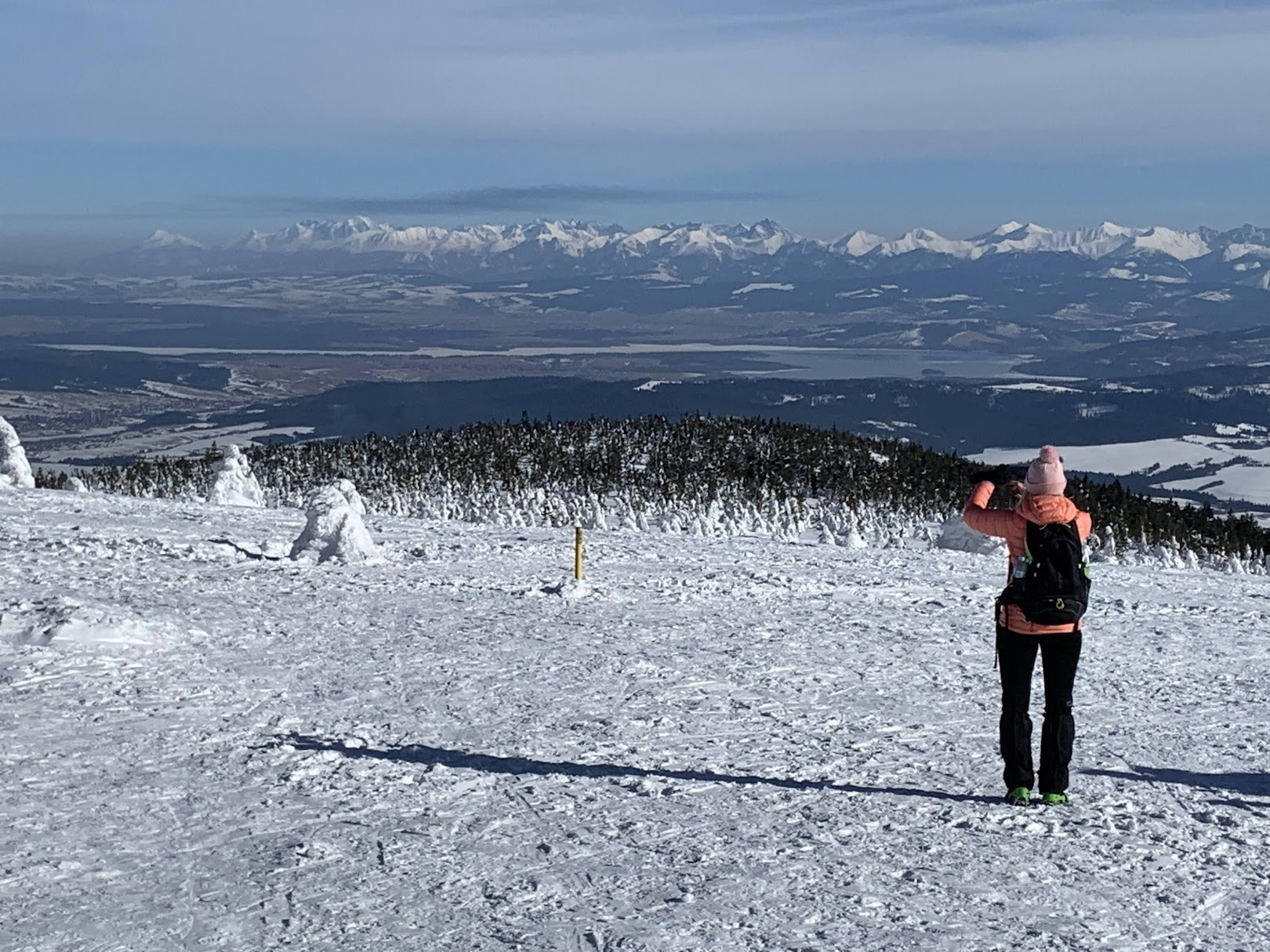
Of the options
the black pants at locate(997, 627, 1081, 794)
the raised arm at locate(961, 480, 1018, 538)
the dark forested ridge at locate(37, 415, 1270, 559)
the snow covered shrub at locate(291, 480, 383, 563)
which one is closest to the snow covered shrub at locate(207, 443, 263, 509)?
the snow covered shrub at locate(291, 480, 383, 563)

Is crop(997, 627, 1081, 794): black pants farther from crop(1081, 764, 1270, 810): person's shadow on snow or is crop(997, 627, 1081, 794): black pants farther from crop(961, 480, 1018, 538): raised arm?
crop(1081, 764, 1270, 810): person's shadow on snow

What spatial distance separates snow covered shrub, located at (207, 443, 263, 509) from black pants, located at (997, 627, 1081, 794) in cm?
5228

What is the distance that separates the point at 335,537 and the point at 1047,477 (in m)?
16.8

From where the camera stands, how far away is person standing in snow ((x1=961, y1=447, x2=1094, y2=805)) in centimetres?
827

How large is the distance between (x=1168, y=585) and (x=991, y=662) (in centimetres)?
1369

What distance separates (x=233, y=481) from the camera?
194 feet

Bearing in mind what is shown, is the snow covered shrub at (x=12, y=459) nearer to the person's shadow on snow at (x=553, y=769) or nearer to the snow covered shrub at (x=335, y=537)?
the snow covered shrub at (x=335, y=537)

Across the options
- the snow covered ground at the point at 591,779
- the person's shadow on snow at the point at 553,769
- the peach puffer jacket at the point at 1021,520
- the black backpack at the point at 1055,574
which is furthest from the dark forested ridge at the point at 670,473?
the black backpack at the point at 1055,574

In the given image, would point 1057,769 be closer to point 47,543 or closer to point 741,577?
point 741,577

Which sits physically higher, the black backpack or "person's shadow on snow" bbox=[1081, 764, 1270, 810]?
the black backpack

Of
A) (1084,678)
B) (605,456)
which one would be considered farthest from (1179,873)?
(605,456)

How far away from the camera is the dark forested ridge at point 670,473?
347ft

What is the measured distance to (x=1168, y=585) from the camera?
26984mm

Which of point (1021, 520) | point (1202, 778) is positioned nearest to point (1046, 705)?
point (1021, 520)
